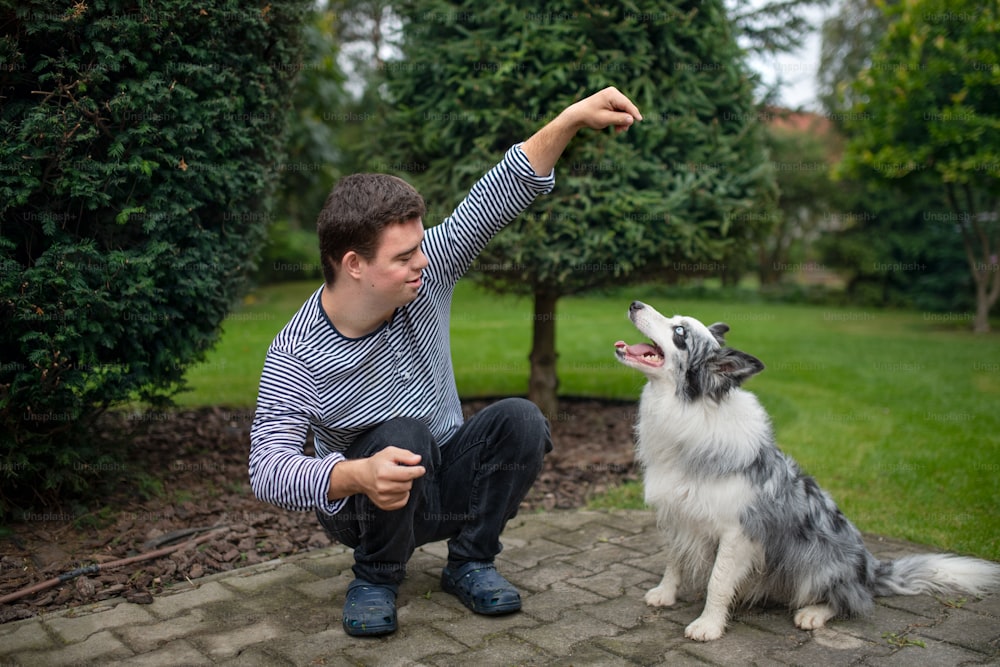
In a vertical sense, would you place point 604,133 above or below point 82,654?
above

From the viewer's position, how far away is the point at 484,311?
15.4 metres

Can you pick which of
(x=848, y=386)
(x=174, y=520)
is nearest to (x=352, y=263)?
(x=174, y=520)

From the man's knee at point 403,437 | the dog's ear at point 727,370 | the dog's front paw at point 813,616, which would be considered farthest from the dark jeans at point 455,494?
the dog's front paw at point 813,616

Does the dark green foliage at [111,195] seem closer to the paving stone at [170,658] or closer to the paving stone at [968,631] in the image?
the paving stone at [170,658]

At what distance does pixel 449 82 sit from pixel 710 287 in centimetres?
1985

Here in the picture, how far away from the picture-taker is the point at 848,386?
873cm

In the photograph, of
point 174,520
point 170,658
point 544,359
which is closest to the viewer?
point 170,658

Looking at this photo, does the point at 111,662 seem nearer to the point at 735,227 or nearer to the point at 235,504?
the point at 235,504

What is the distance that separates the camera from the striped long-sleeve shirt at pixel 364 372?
2469mm

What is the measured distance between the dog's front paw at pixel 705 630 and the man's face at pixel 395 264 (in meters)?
1.66

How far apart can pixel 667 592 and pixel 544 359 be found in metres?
3.34

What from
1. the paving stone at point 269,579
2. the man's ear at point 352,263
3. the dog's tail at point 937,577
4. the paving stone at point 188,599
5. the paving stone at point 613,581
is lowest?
the paving stone at point 269,579

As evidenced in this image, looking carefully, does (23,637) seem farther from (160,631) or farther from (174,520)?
(174,520)

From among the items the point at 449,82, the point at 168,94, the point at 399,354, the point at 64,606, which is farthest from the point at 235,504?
the point at 449,82
